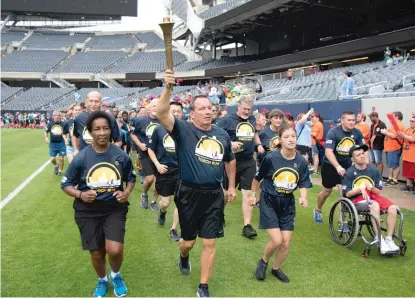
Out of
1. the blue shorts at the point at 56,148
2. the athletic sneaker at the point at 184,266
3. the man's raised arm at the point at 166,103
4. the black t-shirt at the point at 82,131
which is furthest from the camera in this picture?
the blue shorts at the point at 56,148

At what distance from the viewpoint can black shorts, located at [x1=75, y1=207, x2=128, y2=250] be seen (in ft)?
14.6

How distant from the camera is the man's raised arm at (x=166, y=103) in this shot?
3766 mm

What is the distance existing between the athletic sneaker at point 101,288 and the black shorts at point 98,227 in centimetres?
42

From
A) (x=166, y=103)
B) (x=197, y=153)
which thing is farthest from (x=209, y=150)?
(x=166, y=103)

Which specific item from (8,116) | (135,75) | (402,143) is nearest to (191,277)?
(402,143)

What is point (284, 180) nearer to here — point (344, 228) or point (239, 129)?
point (344, 228)

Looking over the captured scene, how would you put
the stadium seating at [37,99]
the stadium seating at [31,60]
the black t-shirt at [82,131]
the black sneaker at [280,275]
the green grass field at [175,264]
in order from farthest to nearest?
1. the stadium seating at [31,60]
2. the stadium seating at [37,99]
3. the black t-shirt at [82,131]
4. the black sneaker at [280,275]
5. the green grass field at [175,264]

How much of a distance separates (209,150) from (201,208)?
0.60 m

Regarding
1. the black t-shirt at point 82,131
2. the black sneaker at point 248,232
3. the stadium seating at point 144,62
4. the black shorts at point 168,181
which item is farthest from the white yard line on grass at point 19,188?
the stadium seating at point 144,62

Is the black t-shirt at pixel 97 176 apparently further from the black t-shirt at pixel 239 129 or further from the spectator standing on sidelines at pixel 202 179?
the black t-shirt at pixel 239 129

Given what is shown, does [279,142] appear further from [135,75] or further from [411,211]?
[135,75]

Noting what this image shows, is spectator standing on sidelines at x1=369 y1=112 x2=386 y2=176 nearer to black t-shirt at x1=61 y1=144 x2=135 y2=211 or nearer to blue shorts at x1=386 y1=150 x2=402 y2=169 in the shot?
blue shorts at x1=386 y1=150 x2=402 y2=169

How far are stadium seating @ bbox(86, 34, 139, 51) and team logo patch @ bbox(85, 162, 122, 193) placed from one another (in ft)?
212

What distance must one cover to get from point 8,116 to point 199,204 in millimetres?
48952
